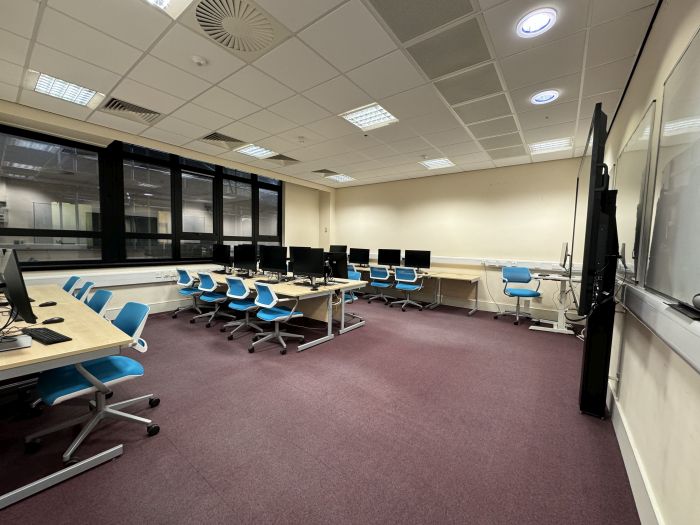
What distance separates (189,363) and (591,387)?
378cm

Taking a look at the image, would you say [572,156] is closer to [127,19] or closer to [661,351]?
[661,351]

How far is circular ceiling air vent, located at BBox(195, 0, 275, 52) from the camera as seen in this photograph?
2.05 meters

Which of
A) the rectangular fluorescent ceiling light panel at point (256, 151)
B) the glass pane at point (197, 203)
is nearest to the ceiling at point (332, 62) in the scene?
the rectangular fluorescent ceiling light panel at point (256, 151)

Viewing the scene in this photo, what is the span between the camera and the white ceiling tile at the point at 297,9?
199 centimetres

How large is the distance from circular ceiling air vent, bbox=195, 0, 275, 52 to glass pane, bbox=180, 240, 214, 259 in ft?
14.2

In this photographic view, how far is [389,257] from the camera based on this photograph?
6.88 m

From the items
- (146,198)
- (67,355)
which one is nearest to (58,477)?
(67,355)

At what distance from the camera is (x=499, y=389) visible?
108 inches

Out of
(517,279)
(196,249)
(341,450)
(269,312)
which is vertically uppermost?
(196,249)

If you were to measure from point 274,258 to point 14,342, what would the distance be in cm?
299

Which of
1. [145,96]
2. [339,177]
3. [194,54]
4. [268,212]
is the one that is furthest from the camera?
[268,212]

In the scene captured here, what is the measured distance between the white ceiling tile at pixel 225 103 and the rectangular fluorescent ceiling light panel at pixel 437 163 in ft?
11.0

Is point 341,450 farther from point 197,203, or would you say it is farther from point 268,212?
point 268,212

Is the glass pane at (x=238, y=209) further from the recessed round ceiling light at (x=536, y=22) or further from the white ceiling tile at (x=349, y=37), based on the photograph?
the recessed round ceiling light at (x=536, y=22)
